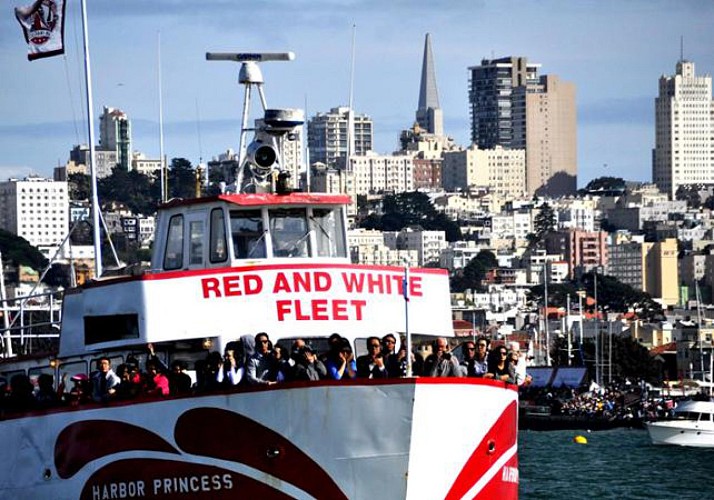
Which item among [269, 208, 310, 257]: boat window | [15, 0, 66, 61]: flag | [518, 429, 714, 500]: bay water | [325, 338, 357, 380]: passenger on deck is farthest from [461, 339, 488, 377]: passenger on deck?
[518, 429, 714, 500]: bay water

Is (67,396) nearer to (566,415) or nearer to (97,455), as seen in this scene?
(97,455)

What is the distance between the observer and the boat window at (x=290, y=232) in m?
31.3

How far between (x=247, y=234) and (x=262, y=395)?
371 centimetres

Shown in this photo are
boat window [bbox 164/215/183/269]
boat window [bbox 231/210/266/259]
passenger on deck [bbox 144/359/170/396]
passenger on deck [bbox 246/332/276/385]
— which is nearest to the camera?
passenger on deck [bbox 246/332/276/385]

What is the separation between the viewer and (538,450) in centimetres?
8919

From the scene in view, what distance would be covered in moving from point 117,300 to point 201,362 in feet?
6.06

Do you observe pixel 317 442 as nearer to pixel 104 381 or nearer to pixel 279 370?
pixel 279 370

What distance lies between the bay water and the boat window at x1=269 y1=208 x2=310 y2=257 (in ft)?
97.2

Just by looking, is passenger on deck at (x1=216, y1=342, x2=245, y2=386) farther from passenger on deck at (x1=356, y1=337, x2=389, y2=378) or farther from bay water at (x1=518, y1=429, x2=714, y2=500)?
bay water at (x1=518, y1=429, x2=714, y2=500)

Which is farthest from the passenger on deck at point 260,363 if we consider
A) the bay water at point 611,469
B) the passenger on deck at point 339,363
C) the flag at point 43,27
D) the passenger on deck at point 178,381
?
the bay water at point 611,469

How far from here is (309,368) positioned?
92.1 feet

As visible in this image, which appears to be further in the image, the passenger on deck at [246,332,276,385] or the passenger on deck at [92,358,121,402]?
the passenger on deck at [92,358,121,402]

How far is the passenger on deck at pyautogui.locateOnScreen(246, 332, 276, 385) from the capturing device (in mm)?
28438

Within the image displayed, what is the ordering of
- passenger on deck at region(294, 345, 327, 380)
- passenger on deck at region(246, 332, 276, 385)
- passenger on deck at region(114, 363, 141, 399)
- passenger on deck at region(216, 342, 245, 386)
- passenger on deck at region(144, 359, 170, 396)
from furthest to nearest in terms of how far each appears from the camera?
passenger on deck at region(114, 363, 141, 399) → passenger on deck at region(144, 359, 170, 396) → passenger on deck at region(216, 342, 245, 386) → passenger on deck at region(246, 332, 276, 385) → passenger on deck at region(294, 345, 327, 380)
